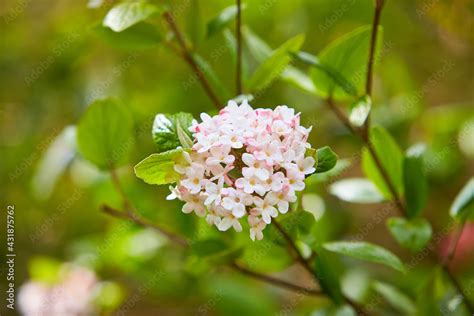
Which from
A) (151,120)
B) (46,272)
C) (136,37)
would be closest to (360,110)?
(136,37)

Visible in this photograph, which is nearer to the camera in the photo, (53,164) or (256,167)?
(256,167)

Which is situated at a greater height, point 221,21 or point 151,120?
point 221,21

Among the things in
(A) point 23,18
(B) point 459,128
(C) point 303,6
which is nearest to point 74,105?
(A) point 23,18

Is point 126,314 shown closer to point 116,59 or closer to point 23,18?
point 116,59

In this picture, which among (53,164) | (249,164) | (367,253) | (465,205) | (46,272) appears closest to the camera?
(249,164)

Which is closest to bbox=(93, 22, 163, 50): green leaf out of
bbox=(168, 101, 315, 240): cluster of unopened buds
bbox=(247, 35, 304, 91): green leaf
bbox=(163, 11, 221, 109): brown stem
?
bbox=(163, 11, 221, 109): brown stem

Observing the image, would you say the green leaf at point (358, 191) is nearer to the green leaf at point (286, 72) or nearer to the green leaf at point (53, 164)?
the green leaf at point (286, 72)

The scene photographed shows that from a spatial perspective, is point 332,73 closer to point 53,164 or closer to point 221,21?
point 221,21
